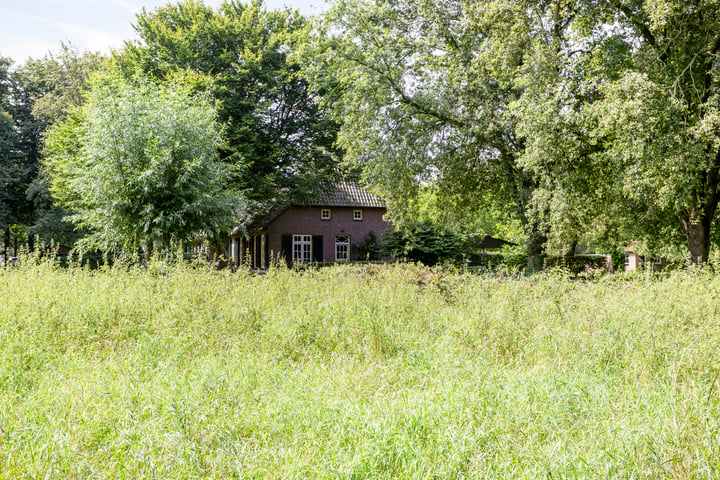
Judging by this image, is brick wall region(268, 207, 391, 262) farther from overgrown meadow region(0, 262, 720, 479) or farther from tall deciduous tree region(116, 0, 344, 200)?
overgrown meadow region(0, 262, 720, 479)

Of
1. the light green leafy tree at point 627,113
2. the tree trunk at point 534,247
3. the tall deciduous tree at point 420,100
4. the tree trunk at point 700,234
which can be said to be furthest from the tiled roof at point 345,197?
the tree trunk at point 700,234

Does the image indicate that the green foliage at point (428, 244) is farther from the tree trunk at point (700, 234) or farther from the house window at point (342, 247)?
the tree trunk at point (700, 234)

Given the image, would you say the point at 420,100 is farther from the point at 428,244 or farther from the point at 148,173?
the point at 428,244

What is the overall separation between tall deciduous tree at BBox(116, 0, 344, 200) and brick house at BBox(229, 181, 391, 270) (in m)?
4.36

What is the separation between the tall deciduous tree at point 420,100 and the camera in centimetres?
1703

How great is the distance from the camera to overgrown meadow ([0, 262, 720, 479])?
3.16 meters

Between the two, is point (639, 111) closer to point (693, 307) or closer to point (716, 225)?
point (693, 307)

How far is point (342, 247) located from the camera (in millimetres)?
30719

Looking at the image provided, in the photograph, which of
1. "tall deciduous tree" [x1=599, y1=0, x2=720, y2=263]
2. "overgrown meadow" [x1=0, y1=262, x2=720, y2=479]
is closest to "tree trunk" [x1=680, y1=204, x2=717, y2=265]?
"tall deciduous tree" [x1=599, y1=0, x2=720, y2=263]

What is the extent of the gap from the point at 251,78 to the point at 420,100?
9988 millimetres

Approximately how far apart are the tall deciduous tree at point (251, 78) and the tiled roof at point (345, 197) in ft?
15.2

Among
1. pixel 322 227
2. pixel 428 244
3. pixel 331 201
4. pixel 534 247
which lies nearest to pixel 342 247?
pixel 322 227

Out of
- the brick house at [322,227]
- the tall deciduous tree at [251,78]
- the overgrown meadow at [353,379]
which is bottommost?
the overgrown meadow at [353,379]

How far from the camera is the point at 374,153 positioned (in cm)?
1777
